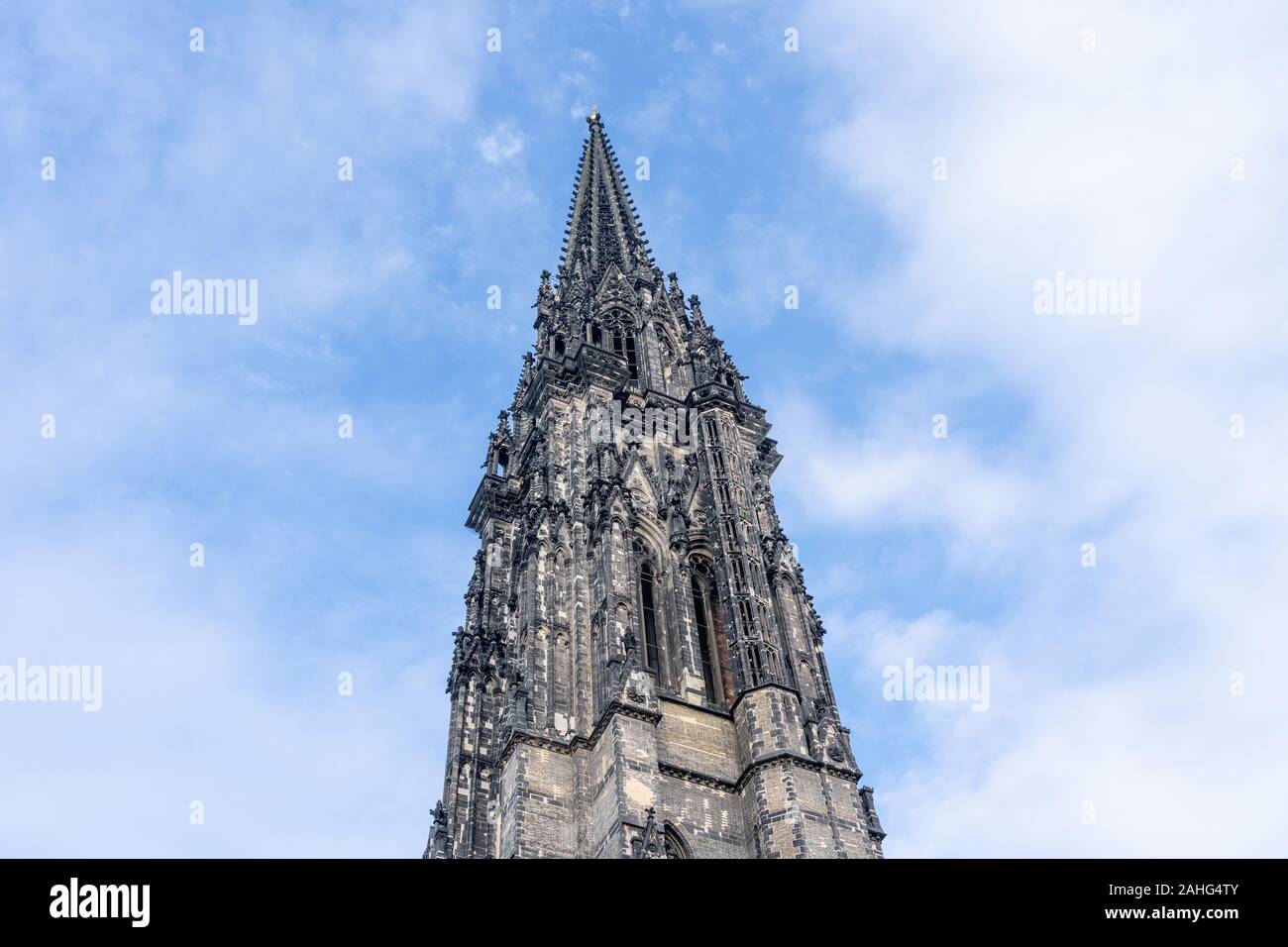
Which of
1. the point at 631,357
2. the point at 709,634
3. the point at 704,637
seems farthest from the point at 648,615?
the point at 631,357

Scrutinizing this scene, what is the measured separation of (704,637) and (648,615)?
1691 millimetres

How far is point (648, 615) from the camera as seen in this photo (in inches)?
1205

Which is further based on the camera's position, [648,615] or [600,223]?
[600,223]

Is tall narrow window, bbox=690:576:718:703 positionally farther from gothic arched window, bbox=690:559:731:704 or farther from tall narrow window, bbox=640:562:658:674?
tall narrow window, bbox=640:562:658:674

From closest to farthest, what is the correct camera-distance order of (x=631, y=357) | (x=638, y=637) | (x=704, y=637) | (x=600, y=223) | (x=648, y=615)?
(x=638, y=637)
(x=648, y=615)
(x=704, y=637)
(x=631, y=357)
(x=600, y=223)

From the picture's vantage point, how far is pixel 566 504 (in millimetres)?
32812

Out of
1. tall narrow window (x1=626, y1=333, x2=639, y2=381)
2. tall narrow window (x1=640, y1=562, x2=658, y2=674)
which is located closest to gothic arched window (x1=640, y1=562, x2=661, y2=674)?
tall narrow window (x1=640, y1=562, x2=658, y2=674)

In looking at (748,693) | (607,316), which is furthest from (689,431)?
(748,693)

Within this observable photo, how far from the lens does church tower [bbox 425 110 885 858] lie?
24.7 metres

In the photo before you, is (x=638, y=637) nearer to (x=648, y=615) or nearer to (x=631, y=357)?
(x=648, y=615)

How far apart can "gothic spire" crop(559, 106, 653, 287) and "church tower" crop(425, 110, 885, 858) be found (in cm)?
577

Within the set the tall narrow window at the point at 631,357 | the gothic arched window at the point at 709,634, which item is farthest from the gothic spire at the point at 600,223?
the gothic arched window at the point at 709,634
